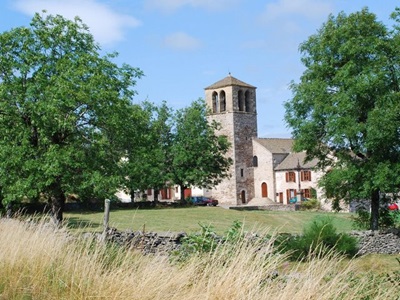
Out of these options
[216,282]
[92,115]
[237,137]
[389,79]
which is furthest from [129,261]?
[237,137]

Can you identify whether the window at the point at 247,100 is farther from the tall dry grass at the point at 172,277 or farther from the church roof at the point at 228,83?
the tall dry grass at the point at 172,277

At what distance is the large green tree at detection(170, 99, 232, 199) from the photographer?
52.0 metres

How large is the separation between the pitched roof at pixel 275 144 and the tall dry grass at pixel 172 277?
196ft

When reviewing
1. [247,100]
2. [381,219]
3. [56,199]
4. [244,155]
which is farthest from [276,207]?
[56,199]

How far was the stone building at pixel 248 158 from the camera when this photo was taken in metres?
65.9

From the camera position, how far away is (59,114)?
1703 cm

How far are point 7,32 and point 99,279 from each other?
1332 centimetres

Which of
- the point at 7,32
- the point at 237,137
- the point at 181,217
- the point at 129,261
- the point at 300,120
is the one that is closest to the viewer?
the point at 129,261

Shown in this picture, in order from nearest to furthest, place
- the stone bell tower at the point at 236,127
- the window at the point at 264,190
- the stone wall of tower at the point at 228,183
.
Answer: the stone wall of tower at the point at 228,183 → the stone bell tower at the point at 236,127 → the window at the point at 264,190

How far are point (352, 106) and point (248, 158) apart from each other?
156 ft

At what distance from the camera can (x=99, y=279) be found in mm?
6688

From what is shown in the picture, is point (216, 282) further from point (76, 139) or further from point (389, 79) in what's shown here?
point (389, 79)

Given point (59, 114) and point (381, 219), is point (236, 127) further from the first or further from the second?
point (59, 114)

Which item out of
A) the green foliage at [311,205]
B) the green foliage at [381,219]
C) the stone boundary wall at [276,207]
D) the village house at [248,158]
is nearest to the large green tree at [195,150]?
the stone boundary wall at [276,207]
